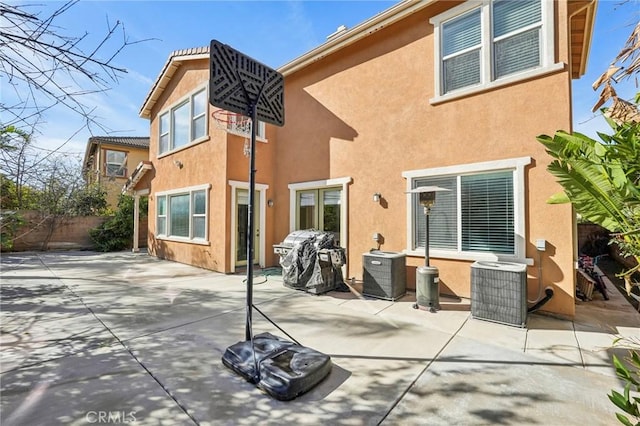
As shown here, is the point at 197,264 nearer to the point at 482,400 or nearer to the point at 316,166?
the point at 316,166

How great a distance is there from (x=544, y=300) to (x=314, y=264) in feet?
15.1

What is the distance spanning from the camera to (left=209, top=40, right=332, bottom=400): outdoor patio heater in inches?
120

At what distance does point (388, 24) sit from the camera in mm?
7496

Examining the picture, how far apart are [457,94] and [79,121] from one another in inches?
268

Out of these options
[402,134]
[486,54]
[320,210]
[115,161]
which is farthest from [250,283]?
[115,161]

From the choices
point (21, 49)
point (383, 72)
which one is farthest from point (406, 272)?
point (21, 49)

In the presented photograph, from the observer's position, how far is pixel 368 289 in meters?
6.74

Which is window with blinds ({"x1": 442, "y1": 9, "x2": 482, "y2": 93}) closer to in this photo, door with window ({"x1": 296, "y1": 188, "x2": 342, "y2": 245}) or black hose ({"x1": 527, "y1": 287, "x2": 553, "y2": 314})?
door with window ({"x1": 296, "y1": 188, "x2": 342, "y2": 245})

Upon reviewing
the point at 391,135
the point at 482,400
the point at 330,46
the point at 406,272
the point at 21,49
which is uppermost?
the point at 330,46

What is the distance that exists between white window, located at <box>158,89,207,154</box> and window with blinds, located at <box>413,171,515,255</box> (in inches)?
313

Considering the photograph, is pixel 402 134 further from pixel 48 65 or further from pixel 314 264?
pixel 48 65

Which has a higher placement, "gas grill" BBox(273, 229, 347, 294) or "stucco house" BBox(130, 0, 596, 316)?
"stucco house" BBox(130, 0, 596, 316)

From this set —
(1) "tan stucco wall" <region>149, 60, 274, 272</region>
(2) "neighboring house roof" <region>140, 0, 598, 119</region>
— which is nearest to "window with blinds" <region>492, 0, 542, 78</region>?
(2) "neighboring house roof" <region>140, 0, 598, 119</region>

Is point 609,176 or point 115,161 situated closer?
point 609,176
